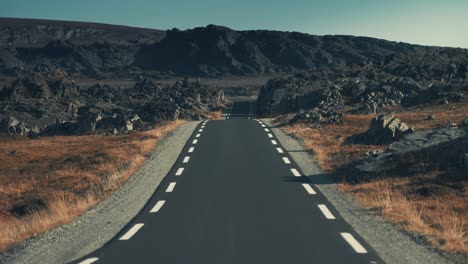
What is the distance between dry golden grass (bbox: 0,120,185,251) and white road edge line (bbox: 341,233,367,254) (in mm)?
6515

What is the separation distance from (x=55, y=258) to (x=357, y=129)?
82.1ft

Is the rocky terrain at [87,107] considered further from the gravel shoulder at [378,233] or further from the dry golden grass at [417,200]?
the gravel shoulder at [378,233]

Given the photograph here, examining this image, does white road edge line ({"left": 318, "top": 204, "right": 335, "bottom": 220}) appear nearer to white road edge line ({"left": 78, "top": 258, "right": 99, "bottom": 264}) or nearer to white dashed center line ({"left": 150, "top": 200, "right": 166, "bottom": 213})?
white dashed center line ({"left": 150, "top": 200, "right": 166, "bottom": 213})

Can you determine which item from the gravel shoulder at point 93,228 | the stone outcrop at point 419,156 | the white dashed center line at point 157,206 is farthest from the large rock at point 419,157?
the gravel shoulder at point 93,228

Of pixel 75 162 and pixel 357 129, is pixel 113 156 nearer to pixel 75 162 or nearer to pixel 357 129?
pixel 75 162

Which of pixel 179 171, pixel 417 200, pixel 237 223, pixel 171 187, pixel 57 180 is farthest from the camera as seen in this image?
pixel 57 180

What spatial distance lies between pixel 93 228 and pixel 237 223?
3.15 meters

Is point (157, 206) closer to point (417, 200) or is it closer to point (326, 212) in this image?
point (326, 212)

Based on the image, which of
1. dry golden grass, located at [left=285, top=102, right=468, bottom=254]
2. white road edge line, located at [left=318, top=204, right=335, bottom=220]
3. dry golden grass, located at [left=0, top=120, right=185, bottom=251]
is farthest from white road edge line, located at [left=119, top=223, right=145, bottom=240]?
dry golden grass, located at [left=285, top=102, right=468, bottom=254]

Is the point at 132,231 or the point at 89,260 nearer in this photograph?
the point at 89,260

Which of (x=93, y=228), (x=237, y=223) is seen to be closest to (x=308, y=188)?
(x=237, y=223)

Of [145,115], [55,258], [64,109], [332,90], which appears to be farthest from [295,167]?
[64,109]

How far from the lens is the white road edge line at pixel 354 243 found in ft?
29.6

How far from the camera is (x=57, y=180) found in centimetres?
2509
